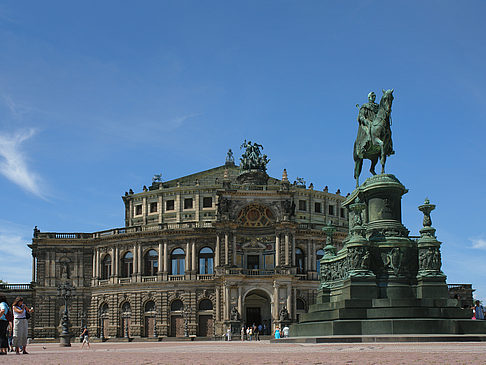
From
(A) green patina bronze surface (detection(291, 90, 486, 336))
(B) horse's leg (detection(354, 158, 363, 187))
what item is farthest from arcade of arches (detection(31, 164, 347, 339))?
(A) green patina bronze surface (detection(291, 90, 486, 336))

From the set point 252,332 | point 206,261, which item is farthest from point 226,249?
point 252,332

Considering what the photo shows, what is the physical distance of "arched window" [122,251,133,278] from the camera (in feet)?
243

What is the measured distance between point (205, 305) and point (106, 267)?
45.1 feet

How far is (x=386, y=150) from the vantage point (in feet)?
83.5

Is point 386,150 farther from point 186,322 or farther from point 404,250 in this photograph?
point 186,322

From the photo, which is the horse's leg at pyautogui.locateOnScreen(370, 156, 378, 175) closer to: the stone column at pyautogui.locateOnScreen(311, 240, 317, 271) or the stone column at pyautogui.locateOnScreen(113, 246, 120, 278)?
the stone column at pyautogui.locateOnScreen(311, 240, 317, 271)

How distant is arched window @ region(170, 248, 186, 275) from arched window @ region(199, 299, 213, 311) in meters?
4.12

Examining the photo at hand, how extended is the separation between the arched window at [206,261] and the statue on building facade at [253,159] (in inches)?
425

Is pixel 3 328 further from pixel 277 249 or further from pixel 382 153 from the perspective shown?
pixel 277 249

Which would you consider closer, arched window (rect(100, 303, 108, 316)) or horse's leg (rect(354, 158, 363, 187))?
horse's leg (rect(354, 158, 363, 187))

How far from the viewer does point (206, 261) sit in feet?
235

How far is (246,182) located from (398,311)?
2097 inches

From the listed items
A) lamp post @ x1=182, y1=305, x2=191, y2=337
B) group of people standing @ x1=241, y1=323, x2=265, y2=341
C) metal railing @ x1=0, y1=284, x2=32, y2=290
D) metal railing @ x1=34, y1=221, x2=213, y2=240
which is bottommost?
group of people standing @ x1=241, y1=323, x2=265, y2=341

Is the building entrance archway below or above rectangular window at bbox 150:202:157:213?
below
